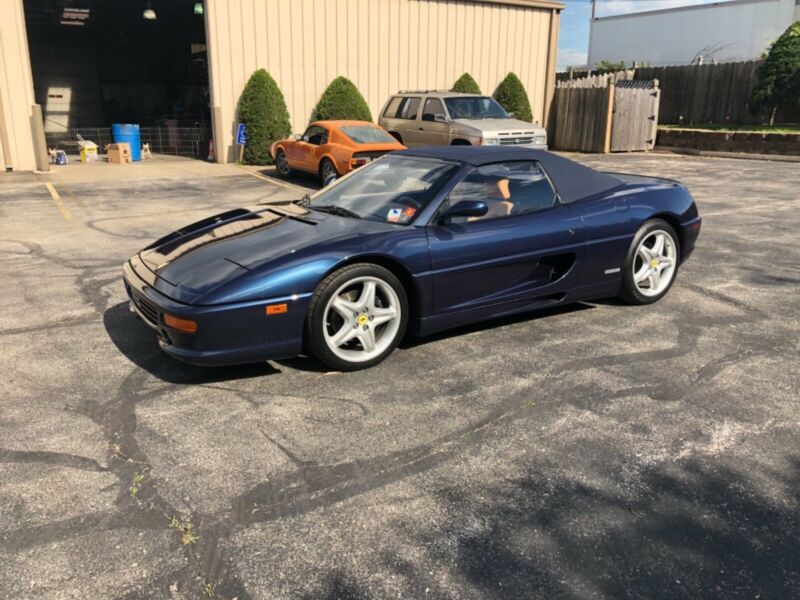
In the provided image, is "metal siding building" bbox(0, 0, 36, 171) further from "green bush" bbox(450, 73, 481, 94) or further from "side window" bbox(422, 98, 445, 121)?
"green bush" bbox(450, 73, 481, 94)

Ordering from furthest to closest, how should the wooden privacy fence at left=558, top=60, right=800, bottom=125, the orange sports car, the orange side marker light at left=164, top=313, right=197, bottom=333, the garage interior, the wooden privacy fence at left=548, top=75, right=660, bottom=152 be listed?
the garage interior, the wooden privacy fence at left=558, top=60, right=800, bottom=125, the wooden privacy fence at left=548, top=75, right=660, bottom=152, the orange sports car, the orange side marker light at left=164, top=313, right=197, bottom=333

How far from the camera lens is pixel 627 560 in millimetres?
2479

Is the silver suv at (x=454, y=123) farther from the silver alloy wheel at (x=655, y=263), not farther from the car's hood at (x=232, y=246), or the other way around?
the car's hood at (x=232, y=246)

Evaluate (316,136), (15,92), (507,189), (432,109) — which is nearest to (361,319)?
(507,189)

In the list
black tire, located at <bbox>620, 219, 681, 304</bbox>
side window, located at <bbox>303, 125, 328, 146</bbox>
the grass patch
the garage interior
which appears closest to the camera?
black tire, located at <bbox>620, 219, 681, 304</bbox>

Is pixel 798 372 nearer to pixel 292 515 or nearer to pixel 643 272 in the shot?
pixel 643 272

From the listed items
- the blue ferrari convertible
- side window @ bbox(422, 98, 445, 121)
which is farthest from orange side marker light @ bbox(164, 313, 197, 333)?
side window @ bbox(422, 98, 445, 121)

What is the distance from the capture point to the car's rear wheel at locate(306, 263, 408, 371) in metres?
3.95

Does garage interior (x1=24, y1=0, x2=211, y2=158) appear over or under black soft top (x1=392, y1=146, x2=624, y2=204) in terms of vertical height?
over

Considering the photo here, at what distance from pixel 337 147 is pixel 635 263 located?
7.99m

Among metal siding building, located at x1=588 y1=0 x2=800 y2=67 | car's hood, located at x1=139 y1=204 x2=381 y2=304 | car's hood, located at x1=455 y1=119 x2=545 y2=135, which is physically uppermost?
metal siding building, located at x1=588 y1=0 x2=800 y2=67

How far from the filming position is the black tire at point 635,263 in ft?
17.3

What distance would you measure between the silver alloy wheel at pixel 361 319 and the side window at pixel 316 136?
9.24 m

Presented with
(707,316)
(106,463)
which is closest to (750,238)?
(707,316)
